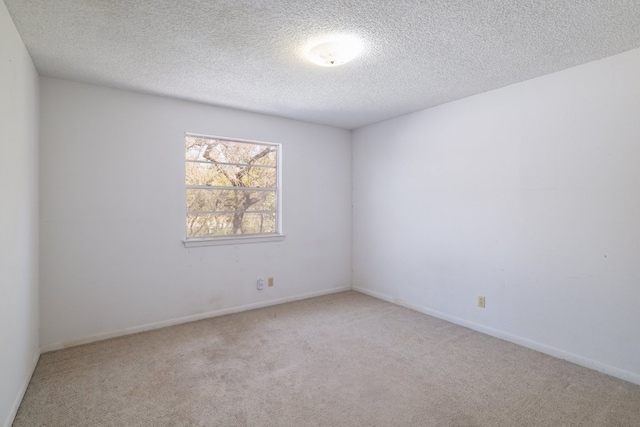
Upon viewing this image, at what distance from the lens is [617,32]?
2094 millimetres

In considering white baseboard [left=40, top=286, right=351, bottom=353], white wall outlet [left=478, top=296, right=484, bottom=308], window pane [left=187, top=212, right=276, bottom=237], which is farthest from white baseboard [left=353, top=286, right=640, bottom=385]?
window pane [left=187, top=212, right=276, bottom=237]

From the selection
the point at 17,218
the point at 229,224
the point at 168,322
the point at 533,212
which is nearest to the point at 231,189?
the point at 229,224

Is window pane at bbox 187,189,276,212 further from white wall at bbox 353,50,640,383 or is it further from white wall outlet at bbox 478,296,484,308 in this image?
white wall outlet at bbox 478,296,484,308

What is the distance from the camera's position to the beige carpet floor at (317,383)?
1.95 meters

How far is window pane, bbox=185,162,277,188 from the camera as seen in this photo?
3.65 m

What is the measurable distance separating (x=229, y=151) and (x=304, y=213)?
1236mm

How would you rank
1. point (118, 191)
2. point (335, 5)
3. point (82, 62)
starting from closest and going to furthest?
point (335, 5)
point (82, 62)
point (118, 191)

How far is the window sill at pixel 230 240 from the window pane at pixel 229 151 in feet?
2.96

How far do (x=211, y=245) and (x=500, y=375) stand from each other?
2.94 meters

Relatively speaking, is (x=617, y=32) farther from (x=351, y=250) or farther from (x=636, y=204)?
(x=351, y=250)

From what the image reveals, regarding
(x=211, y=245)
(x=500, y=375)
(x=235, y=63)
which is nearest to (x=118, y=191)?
(x=211, y=245)

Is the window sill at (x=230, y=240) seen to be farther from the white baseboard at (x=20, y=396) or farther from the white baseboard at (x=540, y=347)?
the white baseboard at (x=540, y=347)

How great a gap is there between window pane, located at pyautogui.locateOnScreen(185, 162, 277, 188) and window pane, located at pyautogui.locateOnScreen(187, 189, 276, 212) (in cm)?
10

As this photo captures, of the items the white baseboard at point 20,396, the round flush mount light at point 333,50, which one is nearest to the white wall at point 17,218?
the white baseboard at point 20,396
